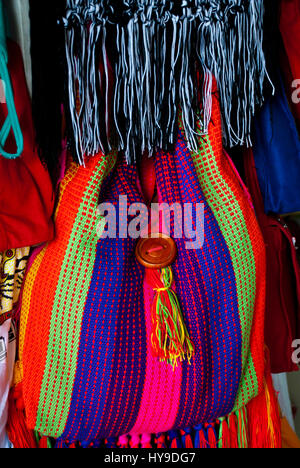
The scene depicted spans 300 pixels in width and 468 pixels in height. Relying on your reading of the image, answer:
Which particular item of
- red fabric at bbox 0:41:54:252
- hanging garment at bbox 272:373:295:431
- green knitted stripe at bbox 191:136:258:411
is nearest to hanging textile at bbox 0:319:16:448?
red fabric at bbox 0:41:54:252

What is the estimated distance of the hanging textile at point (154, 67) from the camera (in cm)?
60

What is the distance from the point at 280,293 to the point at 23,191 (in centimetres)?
62

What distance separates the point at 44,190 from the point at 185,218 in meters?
0.26

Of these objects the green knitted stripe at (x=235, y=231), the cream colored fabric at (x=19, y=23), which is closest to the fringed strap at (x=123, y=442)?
the green knitted stripe at (x=235, y=231)

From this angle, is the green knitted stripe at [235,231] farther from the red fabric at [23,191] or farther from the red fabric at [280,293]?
the red fabric at [23,191]

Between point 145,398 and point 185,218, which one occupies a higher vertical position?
point 185,218

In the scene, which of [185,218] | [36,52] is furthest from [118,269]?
[36,52]

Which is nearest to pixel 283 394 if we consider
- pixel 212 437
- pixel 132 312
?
pixel 212 437

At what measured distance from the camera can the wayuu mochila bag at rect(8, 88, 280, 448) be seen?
0.71 metres

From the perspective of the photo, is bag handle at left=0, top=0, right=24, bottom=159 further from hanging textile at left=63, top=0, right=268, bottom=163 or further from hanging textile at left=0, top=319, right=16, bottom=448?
hanging textile at left=0, top=319, right=16, bottom=448

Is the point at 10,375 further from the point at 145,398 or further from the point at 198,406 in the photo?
the point at 198,406

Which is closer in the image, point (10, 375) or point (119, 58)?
point (119, 58)

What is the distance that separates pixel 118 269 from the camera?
72cm

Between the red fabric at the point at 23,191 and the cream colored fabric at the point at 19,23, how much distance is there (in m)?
0.03
